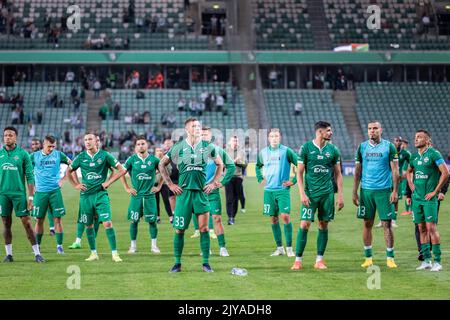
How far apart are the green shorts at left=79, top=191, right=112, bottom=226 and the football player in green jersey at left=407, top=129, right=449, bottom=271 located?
559 centimetres

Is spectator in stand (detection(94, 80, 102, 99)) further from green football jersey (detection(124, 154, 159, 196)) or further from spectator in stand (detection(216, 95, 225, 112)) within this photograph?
green football jersey (detection(124, 154, 159, 196))

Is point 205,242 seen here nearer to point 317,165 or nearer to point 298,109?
point 317,165

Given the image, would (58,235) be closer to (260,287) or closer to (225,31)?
(260,287)

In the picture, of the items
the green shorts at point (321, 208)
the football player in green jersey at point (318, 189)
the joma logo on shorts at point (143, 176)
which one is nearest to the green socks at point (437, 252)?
the football player in green jersey at point (318, 189)

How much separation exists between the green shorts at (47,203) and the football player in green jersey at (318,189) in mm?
5781

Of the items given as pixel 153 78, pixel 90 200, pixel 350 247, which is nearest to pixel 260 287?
pixel 90 200

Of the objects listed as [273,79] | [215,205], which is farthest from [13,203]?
[273,79]

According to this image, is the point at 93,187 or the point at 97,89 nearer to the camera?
the point at 93,187

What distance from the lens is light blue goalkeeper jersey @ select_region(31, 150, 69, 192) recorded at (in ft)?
63.4

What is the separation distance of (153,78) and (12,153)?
46260 millimetres

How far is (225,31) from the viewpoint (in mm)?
63344

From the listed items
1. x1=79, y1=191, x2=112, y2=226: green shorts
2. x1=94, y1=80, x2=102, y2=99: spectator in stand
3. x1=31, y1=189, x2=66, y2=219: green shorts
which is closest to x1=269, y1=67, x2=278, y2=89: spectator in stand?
x1=94, y1=80, x2=102, y2=99: spectator in stand

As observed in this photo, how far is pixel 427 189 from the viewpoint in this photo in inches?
628

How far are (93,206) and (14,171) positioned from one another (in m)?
1.59
